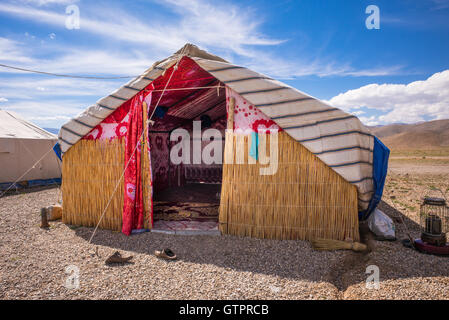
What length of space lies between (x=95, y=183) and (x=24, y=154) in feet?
22.7

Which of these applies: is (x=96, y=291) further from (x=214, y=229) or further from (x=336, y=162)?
(x=336, y=162)

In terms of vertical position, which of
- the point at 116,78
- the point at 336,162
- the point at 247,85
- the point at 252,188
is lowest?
the point at 252,188

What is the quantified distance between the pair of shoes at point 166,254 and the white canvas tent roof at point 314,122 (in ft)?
7.82

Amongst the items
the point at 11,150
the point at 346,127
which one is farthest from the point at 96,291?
the point at 11,150

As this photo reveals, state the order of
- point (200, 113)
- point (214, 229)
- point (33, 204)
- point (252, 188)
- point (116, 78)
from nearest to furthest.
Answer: point (252, 188)
point (214, 229)
point (116, 78)
point (33, 204)
point (200, 113)

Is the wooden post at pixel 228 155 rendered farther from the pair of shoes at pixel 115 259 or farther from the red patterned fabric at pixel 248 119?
the pair of shoes at pixel 115 259

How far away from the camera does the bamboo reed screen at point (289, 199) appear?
389 cm

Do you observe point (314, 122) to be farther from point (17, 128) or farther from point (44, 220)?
point (17, 128)

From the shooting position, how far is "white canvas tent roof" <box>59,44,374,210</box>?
3.79 m

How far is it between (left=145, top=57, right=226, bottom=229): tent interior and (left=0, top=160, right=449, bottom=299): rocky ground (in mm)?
1055

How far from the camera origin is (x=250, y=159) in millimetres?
4086

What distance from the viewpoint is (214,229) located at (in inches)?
175

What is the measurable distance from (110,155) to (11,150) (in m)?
6.95
